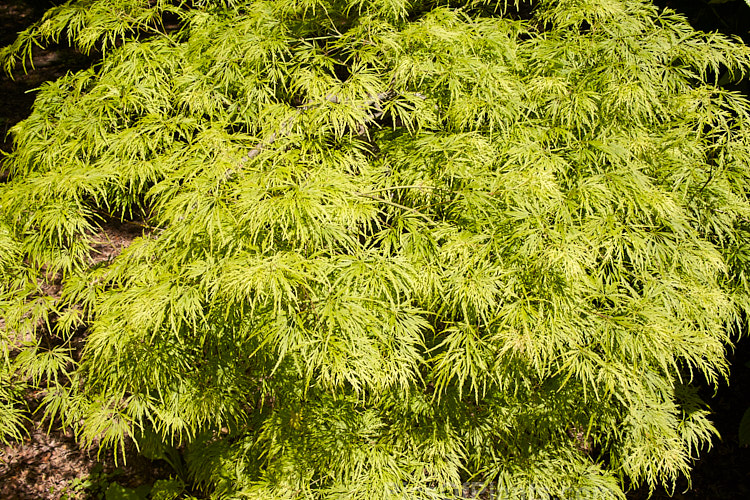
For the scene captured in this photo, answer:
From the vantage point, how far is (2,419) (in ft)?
7.07

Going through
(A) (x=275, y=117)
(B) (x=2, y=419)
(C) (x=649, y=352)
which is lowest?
(B) (x=2, y=419)

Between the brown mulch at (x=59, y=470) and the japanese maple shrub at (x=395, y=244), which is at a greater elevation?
the japanese maple shrub at (x=395, y=244)

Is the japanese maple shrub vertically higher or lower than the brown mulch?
higher

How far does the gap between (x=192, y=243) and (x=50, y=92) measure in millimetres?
1139

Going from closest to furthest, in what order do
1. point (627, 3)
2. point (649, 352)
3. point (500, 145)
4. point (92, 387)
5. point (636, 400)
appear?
point (649, 352)
point (636, 400)
point (500, 145)
point (92, 387)
point (627, 3)

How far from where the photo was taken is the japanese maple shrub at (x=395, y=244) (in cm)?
Result: 161

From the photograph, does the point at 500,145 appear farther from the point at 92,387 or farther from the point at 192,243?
the point at 92,387

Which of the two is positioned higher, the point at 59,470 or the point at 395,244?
the point at 395,244

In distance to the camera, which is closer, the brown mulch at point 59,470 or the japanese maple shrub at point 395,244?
the japanese maple shrub at point 395,244

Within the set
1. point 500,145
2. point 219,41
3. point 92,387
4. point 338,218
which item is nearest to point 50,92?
point 219,41

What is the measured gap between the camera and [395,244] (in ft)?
5.70

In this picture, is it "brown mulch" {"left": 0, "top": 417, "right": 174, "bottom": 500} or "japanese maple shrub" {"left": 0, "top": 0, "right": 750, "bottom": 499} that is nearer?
"japanese maple shrub" {"left": 0, "top": 0, "right": 750, "bottom": 499}

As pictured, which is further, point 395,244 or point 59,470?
point 59,470

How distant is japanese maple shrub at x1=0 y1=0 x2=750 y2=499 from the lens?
1609 millimetres
